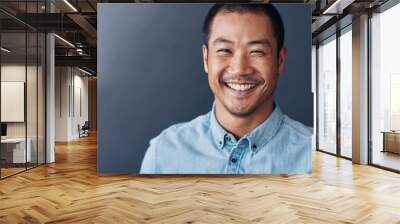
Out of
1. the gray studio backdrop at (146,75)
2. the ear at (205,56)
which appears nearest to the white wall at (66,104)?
the gray studio backdrop at (146,75)

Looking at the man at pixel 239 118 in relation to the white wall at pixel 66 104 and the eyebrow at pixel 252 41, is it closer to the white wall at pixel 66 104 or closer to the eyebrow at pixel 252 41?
the eyebrow at pixel 252 41

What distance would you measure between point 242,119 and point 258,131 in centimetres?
32

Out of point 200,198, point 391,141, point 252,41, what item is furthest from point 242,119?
point 391,141

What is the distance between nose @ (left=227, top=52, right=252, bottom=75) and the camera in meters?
6.13

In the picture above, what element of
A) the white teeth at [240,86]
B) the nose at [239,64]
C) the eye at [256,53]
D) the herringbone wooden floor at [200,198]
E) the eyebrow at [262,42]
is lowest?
the herringbone wooden floor at [200,198]

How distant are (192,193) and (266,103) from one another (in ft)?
6.33

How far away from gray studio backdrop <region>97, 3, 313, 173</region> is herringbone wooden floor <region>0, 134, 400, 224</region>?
2.53ft

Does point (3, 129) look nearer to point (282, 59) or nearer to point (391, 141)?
point (282, 59)

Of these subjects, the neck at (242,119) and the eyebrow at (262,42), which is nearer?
the eyebrow at (262,42)

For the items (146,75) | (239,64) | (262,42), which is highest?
(262,42)

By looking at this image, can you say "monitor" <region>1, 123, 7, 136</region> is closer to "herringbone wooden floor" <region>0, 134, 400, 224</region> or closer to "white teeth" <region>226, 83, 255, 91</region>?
"herringbone wooden floor" <region>0, 134, 400, 224</region>

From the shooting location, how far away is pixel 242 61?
6.13 metres

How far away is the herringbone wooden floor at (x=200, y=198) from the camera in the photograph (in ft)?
13.8

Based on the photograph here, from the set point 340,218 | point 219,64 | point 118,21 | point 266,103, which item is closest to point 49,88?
point 118,21
